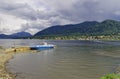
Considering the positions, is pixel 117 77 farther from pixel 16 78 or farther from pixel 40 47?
pixel 40 47

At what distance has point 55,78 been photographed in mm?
35906

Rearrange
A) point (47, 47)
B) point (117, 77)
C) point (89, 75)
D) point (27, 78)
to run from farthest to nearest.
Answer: point (47, 47)
point (89, 75)
point (27, 78)
point (117, 77)

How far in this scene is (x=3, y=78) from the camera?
3312cm

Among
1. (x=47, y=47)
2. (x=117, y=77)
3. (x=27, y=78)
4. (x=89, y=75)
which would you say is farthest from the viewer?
(x=47, y=47)

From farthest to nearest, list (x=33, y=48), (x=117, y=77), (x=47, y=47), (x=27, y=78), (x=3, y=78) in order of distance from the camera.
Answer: (x=47, y=47)
(x=33, y=48)
(x=27, y=78)
(x=3, y=78)
(x=117, y=77)

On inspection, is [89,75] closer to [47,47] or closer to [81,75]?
[81,75]

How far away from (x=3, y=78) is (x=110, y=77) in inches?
611

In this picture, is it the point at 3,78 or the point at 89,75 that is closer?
the point at 3,78

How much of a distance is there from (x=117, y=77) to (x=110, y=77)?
0.93 m

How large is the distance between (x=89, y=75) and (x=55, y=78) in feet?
21.1

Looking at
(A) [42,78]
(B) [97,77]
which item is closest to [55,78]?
(A) [42,78]

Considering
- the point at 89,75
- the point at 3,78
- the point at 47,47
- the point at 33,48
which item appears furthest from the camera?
the point at 47,47

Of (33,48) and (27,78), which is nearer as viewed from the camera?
(27,78)

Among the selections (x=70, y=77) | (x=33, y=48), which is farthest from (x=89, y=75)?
(x=33, y=48)
